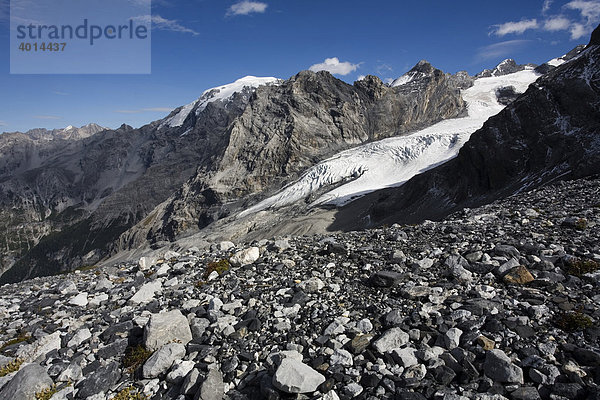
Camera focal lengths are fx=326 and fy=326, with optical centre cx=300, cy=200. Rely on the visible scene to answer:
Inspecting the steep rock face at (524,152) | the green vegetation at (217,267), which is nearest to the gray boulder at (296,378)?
the green vegetation at (217,267)

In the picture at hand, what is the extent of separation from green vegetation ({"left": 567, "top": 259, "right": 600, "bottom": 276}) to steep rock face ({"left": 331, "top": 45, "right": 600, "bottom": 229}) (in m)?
18.4

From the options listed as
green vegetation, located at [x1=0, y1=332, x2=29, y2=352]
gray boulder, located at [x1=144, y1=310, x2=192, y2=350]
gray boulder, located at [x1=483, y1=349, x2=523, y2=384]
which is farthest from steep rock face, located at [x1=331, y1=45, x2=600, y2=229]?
green vegetation, located at [x1=0, y1=332, x2=29, y2=352]

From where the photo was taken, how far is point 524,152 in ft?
156

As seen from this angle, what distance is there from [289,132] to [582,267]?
140273 millimetres

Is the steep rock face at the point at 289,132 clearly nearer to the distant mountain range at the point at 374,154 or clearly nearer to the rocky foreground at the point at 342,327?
the distant mountain range at the point at 374,154

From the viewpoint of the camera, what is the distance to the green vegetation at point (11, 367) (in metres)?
6.56

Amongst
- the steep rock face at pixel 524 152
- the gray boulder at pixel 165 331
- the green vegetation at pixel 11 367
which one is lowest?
the green vegetation at pixel 11 367

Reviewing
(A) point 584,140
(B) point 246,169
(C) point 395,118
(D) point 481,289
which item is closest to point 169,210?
(B) point 246,169

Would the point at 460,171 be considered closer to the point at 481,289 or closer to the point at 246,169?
the point at 481,289

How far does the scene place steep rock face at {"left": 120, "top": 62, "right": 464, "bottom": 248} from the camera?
5428 inches

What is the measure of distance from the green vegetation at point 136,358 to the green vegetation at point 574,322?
7.73 metres

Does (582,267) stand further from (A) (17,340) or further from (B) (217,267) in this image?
(A) (17,340)

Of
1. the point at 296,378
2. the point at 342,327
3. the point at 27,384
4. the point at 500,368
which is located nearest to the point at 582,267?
the point at 500,368

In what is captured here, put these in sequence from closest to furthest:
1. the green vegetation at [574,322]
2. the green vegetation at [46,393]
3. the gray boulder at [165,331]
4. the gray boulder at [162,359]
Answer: the green vegetation at [574,322] < the green vegetation at [46,393] < the gray boulder at [162,359] < the gray boulder at [165,331]
